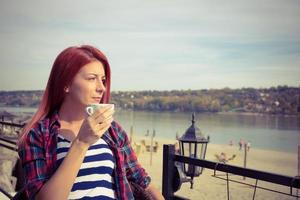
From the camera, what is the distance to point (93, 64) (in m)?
1.33

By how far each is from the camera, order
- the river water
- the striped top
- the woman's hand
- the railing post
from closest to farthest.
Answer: the woman's hand → the striped top → the railing post → the river water

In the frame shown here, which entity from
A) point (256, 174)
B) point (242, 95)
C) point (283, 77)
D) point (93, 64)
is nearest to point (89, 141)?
point (93, 64)

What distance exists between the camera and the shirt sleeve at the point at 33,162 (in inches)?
45.9

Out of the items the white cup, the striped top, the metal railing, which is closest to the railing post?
the metal railing

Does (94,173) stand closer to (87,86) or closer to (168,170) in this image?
(87,86)

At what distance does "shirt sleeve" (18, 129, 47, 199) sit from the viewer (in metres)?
1.17

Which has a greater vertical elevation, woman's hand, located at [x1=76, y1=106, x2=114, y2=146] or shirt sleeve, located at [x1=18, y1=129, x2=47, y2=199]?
woman's hand, located at [x1=76, y1=106, x2=114, y2=146]

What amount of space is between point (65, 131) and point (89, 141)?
21 centimetres

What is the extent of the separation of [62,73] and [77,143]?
30cm

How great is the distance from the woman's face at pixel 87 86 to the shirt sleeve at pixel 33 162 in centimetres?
18

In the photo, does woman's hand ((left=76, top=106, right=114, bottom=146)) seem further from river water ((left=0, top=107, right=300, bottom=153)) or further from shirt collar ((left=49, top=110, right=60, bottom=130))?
river water ((left=0, top=107, right=300, bottom=153))

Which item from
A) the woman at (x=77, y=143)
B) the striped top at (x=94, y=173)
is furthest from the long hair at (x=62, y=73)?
the striped top at (x=94, y=173)

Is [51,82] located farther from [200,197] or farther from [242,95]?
[242,95]

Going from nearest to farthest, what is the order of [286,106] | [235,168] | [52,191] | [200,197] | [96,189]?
1. [52,191]
2. [96,189]
3. [235,168]
4. [200,197]
5. [286,106]
